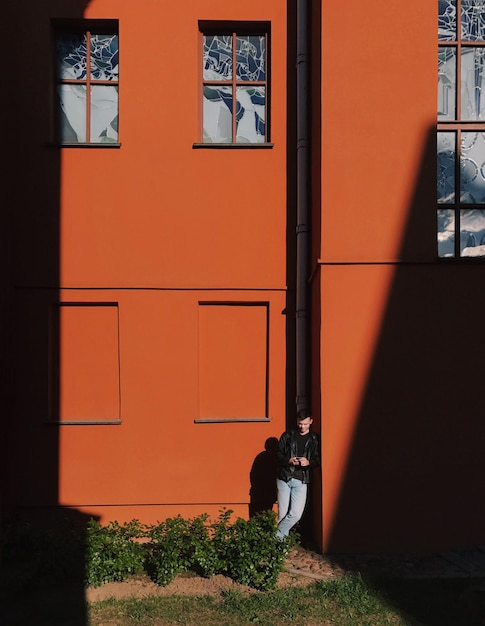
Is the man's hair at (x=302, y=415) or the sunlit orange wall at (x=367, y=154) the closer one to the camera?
the sunlit orange wall at (x=367, y=154)

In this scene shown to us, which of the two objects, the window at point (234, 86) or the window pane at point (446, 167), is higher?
the window at point (234, 86)

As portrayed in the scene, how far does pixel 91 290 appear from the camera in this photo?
31.2ft

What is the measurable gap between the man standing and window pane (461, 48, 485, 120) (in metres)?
4.18

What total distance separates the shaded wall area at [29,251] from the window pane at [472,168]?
5.02 m

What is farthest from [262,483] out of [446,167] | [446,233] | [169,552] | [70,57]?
[70,57]

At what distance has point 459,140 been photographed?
29.1 ft

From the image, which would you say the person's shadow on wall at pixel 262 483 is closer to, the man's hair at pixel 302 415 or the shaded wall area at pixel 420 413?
the man's hair at pixel 302 415

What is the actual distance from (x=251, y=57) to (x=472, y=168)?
3.27 metres

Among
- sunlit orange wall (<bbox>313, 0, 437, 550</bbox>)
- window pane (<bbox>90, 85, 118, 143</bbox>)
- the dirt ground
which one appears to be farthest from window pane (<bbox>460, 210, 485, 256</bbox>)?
window pane (<bbox>90, 85, 118, 143</bbox>)

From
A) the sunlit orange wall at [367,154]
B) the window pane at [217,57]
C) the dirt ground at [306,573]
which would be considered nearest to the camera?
the dirt ground at [306,573]

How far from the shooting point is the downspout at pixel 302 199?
9.34 m

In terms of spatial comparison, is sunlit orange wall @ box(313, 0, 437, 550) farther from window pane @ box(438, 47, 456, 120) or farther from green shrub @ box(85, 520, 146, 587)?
green shrub @ box(85, 520, 146, 587)

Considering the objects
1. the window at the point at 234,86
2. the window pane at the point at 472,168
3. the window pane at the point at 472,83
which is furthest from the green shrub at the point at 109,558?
the window pane at the point at 472,83

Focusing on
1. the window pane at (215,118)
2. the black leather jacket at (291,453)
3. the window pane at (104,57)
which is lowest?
the black leather jacket at (291,453)
